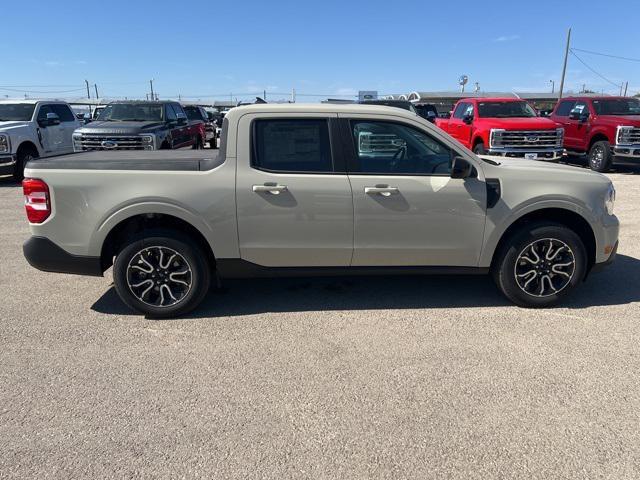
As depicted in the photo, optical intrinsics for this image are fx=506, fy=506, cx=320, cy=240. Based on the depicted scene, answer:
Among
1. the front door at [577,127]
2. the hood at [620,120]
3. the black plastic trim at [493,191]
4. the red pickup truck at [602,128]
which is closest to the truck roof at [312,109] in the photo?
the black plastic trim at [493,191]

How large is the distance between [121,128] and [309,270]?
8.93 meters

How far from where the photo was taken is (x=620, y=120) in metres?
13.5

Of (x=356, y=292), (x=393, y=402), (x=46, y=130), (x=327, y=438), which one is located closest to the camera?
(x=327, y=438)

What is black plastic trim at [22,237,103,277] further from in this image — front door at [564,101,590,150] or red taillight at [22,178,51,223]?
front door at [564,101,590,150]

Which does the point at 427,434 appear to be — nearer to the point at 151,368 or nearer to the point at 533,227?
the point at 151,368

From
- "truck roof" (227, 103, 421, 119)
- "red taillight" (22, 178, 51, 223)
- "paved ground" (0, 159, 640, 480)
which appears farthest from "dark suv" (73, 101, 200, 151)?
"truck roof" (227, 103, 421, 119)

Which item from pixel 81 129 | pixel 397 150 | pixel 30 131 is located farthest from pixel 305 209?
pixel 30 131

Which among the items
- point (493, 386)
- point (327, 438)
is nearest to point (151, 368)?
point (327, 438)

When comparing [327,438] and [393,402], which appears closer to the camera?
[327,438]

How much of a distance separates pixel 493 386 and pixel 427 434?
0.72 meters

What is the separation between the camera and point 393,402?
10.2 feet

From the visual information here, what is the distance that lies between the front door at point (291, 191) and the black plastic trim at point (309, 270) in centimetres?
9

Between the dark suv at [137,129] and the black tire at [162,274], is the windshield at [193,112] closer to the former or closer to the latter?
the dark suv at [137,129]

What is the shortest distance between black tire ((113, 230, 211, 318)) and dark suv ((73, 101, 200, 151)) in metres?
7.83
